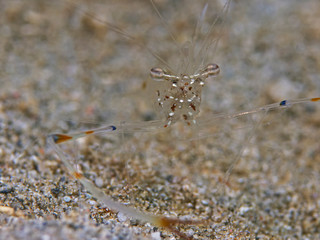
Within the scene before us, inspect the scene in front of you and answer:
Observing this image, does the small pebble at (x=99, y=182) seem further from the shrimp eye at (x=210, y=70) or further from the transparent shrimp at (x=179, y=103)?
the shrimp eye at (x=210, y=70)

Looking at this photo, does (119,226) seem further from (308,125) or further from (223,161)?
(308,125)

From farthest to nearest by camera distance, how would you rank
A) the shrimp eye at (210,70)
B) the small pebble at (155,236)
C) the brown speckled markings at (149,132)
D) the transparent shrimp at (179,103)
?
the shrimp eye at (210,70) → the transparent shrimp at (179,103) → the brown speckled markings at (149,132) → the small pebble at (155,236)

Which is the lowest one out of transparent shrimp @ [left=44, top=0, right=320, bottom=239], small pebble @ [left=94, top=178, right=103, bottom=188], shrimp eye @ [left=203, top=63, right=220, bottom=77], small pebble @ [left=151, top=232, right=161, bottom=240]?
small pebble @ [left=151, top=232, right=161, bottom=240]

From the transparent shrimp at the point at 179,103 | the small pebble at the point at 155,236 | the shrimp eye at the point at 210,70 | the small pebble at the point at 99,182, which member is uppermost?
the shrimp eye at the point at 210,70

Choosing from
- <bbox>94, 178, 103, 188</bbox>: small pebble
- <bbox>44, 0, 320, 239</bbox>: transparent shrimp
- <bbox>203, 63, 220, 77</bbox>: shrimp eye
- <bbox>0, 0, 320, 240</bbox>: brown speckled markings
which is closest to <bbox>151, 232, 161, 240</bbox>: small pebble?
<bbox>0, 0, 320, 240</bbox>: brown speckled markings

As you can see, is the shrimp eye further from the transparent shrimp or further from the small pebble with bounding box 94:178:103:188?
the small pebble with bounding box 94:178:103:188

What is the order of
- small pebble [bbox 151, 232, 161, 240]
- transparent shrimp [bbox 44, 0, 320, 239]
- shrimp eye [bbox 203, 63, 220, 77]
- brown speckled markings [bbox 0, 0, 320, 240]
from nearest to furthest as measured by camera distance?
1. small pebble [bbox 151, 232, 161, 240]
2. brown speckled markings [bbox 0, 0, 320, 240]
3. transparent shrimp [bbox 44, 0, 320, 239]
4. shrimp eye [bbox 203, 63, 220, 77]

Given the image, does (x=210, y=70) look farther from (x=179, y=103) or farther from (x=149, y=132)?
(x=149, y=132)

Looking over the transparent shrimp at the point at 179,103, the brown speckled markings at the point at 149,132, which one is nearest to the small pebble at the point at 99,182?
the brown speckled markings at the point at 149,132

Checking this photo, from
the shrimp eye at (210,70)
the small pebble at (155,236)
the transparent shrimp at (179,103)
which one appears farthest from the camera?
the shrimp eye at (210,70)

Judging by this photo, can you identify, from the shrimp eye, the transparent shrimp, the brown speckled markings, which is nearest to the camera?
the brown speckled markings
